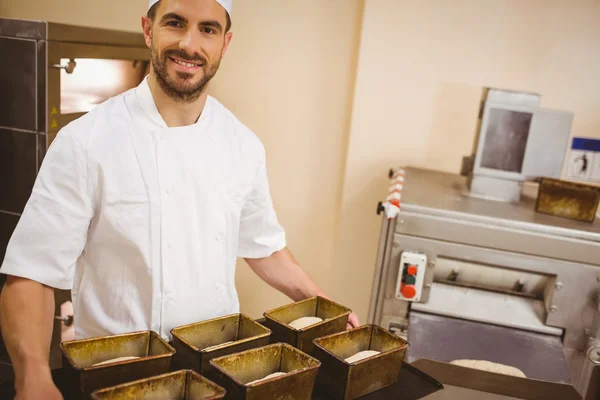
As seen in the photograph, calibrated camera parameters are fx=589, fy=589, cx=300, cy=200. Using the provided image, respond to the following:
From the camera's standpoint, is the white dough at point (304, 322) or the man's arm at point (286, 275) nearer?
the white dough at point (304, 322)

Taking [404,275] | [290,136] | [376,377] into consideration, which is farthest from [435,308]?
[290,136]

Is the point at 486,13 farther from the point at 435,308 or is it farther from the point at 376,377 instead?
the point at 376,377

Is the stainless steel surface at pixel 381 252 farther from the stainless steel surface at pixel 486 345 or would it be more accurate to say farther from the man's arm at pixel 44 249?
the man's arm at pixel 44 249

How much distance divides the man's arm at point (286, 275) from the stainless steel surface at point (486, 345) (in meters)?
0.48

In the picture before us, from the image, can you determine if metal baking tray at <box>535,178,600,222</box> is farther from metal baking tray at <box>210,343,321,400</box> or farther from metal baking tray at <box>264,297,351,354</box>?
metal baking tray at <box>210,343,321,400</box>

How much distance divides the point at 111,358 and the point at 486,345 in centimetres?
137

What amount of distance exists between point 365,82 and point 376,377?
1861 mm

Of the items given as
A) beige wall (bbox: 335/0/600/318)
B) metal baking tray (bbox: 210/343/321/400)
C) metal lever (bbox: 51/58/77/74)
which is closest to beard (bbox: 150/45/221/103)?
metal baking tray (bbox: 210/343/321/400)

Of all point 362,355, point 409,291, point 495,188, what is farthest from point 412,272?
point 362,355

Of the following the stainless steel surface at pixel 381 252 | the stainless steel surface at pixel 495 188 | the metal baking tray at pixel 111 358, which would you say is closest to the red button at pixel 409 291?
the stainless steel surface at pixel 381 252

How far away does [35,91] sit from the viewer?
2271 mm

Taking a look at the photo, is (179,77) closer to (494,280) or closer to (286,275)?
(286,275)

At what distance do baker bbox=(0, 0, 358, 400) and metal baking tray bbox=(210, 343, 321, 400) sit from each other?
379mm

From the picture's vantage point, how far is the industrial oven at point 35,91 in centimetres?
225
